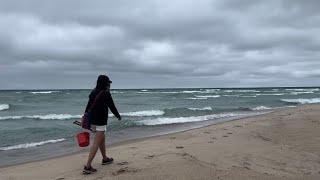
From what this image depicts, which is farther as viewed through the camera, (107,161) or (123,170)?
(107,161)

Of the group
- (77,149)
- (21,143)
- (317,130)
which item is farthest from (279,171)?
(21,143)

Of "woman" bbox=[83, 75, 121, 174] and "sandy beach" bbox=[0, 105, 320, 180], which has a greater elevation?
"woman" bbox=[83, 75, 121, 174]

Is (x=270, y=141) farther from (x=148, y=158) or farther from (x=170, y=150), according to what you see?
(x=148, y=158)

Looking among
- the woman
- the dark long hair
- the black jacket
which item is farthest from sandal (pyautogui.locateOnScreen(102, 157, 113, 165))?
the dark long hair

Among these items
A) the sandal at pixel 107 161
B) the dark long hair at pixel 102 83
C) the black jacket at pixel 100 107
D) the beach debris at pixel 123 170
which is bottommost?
the beach debris at pixel 123 170

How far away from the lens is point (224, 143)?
955 cm

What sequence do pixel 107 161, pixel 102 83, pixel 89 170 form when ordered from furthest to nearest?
pixel 107 161 < pixel 102 83 < pixel 89 170

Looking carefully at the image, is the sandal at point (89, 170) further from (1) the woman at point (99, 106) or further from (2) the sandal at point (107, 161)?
(2) the sandal at point (107, 161)

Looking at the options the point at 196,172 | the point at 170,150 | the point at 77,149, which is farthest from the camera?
the point at 77,149

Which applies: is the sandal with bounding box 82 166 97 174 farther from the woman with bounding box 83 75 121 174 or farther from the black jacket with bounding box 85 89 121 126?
the black jacket with bounding box 85 89 121 126

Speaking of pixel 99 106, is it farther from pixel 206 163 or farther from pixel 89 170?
pixel 206 163

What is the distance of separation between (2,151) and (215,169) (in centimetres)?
805

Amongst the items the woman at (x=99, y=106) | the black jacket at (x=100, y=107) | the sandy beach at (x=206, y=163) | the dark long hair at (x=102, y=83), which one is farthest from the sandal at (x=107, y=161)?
the dark long hair at (x=102, y=83)

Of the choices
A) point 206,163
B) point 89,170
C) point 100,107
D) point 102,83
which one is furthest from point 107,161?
point 206,163
